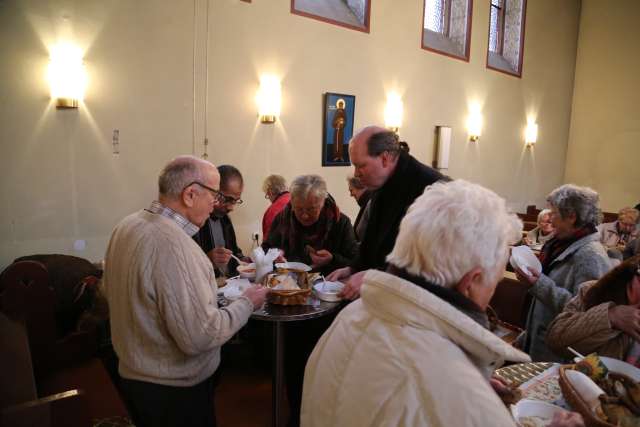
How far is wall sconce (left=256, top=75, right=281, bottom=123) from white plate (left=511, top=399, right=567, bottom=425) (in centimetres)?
439

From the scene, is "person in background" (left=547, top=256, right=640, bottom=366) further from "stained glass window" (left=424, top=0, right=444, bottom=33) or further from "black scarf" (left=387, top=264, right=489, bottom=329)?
"stained glass window" (left=424, top=0, right=444, bottom=33)

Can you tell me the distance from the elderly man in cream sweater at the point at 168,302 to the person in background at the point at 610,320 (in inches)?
57.8

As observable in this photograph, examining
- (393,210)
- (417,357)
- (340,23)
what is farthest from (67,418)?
(340,23)

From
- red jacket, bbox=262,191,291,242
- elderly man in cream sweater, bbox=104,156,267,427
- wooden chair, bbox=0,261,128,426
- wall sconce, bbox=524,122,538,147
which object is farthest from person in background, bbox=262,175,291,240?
wall sconce, bbox=524,122,538,147

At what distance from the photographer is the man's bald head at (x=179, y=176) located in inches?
68.7

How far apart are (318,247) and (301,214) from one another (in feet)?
0.99

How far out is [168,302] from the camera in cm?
161

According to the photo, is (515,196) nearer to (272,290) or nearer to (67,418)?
(272,290)

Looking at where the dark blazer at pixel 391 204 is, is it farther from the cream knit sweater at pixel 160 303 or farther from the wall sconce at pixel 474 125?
the wall sconce at pixel 474 125

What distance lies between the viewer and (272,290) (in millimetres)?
2307

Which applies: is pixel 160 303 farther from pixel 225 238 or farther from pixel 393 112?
pixel 393 112

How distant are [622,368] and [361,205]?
107 inches

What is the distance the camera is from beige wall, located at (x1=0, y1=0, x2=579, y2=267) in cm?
360

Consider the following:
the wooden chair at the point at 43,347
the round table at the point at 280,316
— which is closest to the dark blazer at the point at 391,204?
the round table at the point at 280,316
